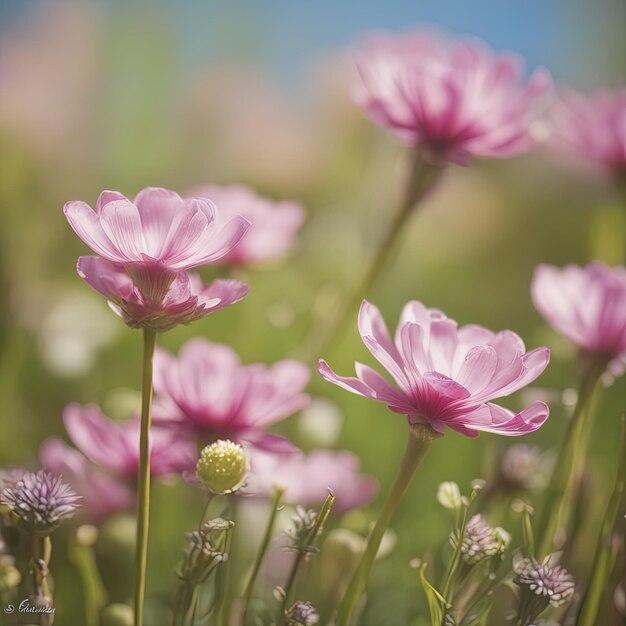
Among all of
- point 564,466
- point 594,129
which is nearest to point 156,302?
point 564,466

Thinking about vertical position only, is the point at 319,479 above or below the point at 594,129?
below

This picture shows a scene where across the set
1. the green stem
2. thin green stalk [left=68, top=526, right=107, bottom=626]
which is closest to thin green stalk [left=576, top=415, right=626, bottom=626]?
the green stem

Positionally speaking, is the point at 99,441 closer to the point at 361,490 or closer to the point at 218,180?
the point at 361,490

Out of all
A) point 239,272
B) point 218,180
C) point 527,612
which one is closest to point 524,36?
point 218,180

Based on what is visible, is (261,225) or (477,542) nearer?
(477,542)

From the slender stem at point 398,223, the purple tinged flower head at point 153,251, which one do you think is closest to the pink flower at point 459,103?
the slender stem at point 398,223

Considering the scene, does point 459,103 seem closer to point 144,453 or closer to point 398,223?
point 398,223

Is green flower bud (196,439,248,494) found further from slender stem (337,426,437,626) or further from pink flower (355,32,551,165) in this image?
pink flower (355,32,551,165)
